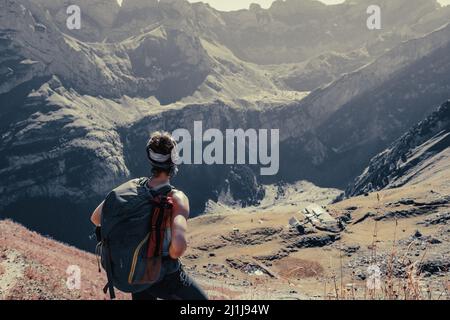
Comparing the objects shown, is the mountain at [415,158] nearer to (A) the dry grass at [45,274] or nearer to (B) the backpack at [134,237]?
(A) the dry grass at [45,274]

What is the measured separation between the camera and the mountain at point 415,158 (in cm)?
12984

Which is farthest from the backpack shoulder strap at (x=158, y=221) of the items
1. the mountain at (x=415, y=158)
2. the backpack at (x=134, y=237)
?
the mountain at (x=415, y=158)

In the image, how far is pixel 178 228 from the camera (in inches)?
247

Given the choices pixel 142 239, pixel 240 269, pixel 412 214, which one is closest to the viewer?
pixel 142 239

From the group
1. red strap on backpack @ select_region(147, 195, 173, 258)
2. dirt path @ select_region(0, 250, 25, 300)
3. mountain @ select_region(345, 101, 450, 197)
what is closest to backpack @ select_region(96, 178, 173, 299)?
red strap on backpack @ select_region(147, 195, 173, 258)

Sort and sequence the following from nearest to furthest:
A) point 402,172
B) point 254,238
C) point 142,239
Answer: point 142,239 < point 254,238 < point 402,172

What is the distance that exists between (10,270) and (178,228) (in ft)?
31.7

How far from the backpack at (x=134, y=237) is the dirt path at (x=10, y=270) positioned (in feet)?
21.9

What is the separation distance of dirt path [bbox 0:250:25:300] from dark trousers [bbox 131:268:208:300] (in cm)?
665

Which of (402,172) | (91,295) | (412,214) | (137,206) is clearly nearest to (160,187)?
(137,206)

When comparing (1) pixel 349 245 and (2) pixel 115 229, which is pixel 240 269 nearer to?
(1) pixel 349 245

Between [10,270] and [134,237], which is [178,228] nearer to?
[134,237]

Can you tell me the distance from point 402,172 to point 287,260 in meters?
85.6
